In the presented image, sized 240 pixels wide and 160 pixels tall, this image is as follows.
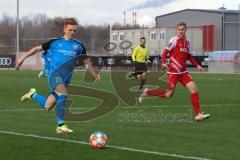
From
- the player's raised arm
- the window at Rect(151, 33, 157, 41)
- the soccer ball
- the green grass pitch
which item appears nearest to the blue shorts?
the player's raised arm

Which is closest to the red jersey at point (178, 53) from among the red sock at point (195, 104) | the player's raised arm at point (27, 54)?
the red sock at point (195, 104)

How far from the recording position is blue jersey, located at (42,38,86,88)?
11.1 meters

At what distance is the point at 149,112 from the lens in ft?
50.0

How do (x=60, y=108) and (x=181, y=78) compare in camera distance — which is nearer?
(x=60, y=108)

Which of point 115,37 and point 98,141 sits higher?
point 115,37

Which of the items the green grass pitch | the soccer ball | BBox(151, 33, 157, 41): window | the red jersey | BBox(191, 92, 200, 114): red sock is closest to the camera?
the green grass pitch

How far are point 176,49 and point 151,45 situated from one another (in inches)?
2381

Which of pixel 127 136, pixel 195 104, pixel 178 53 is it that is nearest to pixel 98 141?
pixel 127 136

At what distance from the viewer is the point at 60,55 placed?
11141mm

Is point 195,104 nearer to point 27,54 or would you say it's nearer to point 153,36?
point 27,54

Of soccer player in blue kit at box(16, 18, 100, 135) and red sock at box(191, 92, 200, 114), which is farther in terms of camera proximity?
red sock at box(191, 92, 200, 114)

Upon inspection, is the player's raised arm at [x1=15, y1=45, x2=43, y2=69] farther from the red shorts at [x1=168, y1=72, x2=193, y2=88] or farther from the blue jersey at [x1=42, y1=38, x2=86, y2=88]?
the red shorts at [x1=168, y1=72, x2=193, y2=88]

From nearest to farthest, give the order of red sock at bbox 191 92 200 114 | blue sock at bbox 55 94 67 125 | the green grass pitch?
the green grass pitch < blue sock at bbox 55 94 67 125 < red sock at bbox 191 92 200 114

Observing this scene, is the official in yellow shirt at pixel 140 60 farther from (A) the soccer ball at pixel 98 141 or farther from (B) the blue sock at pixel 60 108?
(A) the soccer ball at pixel 98 141
